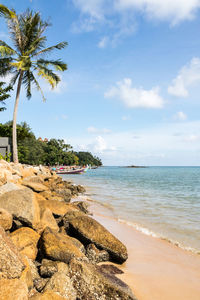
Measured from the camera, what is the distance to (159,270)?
4570mm

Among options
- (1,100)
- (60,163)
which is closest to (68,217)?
(1,100)

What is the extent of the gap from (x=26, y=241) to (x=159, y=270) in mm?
2870

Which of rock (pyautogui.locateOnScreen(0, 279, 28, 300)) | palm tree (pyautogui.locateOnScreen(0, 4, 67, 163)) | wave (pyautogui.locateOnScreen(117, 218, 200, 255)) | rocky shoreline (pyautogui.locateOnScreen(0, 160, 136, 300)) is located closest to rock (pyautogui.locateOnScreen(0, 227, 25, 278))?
rocky shoreline (pyautogui.locateOnScreen(0, 160, 136, 300))

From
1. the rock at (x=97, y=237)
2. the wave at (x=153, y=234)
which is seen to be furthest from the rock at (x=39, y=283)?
the wave at (x=153, y=234)

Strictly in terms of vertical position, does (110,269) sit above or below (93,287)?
below

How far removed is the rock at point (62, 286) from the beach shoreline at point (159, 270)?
4.16 ft

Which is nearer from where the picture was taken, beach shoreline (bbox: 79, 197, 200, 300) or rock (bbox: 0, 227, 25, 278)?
rock (bbox: 0, 227, 25, 278)

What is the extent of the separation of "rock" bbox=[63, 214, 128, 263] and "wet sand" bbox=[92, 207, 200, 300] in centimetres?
Answer: 30

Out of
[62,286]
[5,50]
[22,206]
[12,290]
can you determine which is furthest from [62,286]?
[5,50]

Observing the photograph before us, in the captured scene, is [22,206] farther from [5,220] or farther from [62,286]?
[62,286]

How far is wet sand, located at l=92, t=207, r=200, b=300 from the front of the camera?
3.74 metres

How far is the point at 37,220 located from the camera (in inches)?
193

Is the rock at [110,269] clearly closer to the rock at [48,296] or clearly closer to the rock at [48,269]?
the rock at [48,269]

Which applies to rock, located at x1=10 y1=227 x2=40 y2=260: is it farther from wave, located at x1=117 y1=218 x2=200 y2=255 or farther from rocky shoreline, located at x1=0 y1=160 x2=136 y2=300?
wave, located at x1=117 y1=218 x2=200 y2=255
